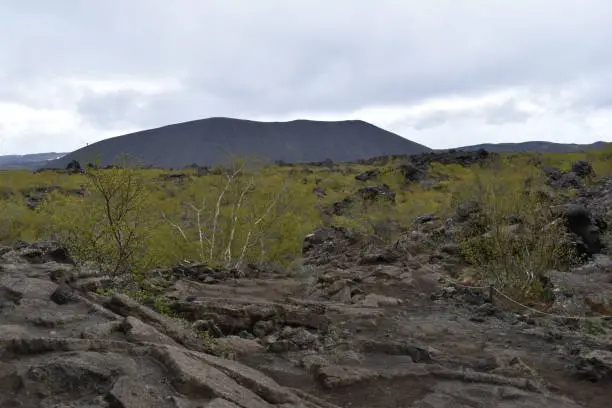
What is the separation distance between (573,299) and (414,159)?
50086mm

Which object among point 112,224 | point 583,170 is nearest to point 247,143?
point 583,170

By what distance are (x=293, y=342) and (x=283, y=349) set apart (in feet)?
1.05

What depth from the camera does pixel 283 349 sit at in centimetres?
834

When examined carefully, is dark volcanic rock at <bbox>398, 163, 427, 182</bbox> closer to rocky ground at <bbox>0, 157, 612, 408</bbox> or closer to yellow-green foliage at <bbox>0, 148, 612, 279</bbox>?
yellow-green foliage at <bbox>0, 148, 612, 279</bbox>

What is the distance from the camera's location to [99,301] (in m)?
8.03

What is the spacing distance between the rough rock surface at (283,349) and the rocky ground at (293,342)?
0.02 metres

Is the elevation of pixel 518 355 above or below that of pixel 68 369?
below

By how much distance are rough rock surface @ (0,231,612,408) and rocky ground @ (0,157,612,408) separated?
0.02 meters

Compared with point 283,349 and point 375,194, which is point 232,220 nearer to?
Answer: point 283,349

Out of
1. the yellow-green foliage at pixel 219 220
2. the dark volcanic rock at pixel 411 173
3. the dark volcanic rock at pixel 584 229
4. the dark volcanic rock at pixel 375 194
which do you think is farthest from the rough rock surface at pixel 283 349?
the dark volcanic rock at pixel 411 173

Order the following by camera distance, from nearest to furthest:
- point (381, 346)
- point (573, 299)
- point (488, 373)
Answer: point (488, 373) → point (381, 346) → point (573, 299)

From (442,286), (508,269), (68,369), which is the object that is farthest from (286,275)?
(68,369)

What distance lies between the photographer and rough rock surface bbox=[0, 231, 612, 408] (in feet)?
16.5

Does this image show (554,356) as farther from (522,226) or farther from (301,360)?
(522,226)
